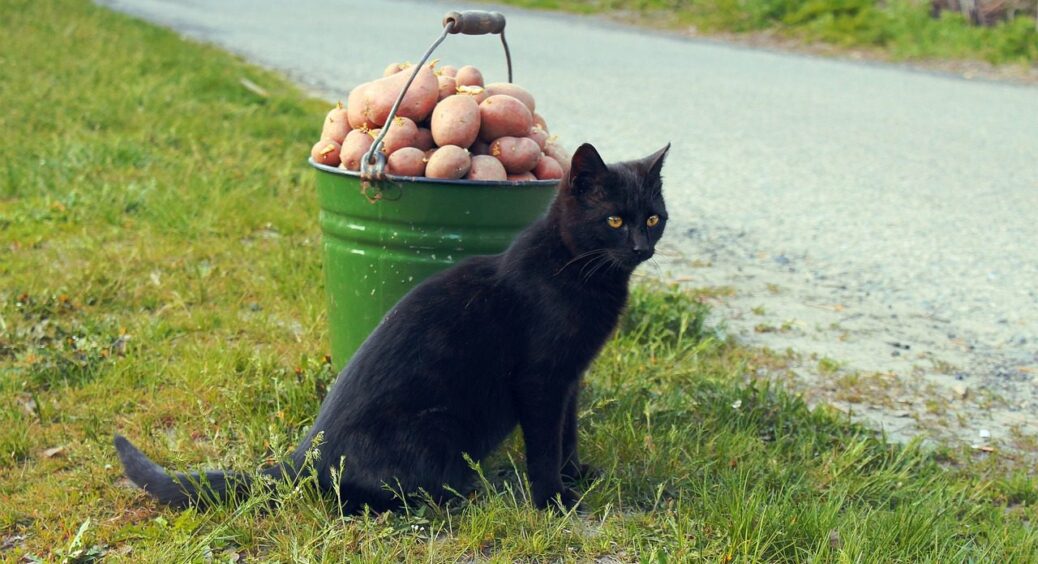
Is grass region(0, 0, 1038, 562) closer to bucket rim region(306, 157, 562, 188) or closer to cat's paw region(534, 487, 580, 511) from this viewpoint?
cat's paw region(534, 487, 580, 511)

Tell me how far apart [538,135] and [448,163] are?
419mm

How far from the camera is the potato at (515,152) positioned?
3.42m

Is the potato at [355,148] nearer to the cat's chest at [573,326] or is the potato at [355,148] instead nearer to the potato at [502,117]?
the potato at [502,117]

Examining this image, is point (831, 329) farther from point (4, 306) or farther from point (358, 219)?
point (4, 306)

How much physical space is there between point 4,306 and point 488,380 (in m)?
2.46

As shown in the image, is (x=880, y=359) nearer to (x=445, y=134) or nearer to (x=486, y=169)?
(x=486, y=169)

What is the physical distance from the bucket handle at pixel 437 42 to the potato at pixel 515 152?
343 millimetres

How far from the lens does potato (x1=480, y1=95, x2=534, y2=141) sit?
3.43 metres

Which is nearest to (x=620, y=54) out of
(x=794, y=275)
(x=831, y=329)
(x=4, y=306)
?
(x=794, y=275)

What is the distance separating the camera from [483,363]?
2984 millimetres

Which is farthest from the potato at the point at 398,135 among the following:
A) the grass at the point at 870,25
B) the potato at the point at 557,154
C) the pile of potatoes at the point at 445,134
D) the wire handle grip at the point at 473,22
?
the grass at the point at 870,25

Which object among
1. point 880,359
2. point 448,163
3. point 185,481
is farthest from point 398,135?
point 880,359

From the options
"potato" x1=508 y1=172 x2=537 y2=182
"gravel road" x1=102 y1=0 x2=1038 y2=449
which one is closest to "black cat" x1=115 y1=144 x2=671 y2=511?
"potato" x1=508 y1=172 x2=537 y2=182

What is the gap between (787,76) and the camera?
11.3 meters
